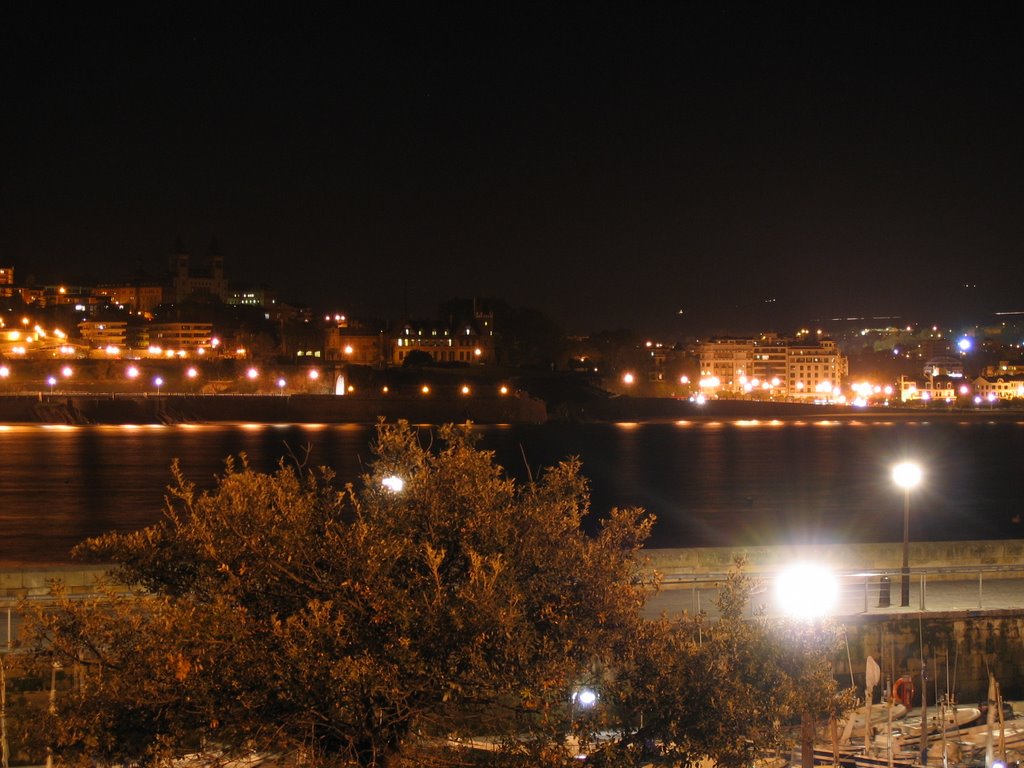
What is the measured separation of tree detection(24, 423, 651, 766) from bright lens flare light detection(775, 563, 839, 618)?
8.25 feet

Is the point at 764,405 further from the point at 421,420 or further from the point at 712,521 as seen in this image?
the point at 712,521

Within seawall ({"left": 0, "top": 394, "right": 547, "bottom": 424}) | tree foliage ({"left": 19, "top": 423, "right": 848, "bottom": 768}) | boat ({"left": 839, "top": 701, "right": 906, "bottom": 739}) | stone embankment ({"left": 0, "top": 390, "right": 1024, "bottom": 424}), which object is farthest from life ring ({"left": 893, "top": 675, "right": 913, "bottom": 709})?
seawall ({"left": 0, "top": 394, "right": 547, "bottom": 424})

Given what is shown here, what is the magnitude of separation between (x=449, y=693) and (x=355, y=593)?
492mm

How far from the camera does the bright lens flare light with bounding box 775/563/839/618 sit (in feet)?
21.8

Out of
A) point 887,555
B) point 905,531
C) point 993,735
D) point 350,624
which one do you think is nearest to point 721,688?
point 350,624

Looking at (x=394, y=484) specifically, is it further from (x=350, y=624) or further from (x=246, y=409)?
(x=246, y=409)

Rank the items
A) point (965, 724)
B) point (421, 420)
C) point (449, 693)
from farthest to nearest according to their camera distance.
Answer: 1. point (421, 420)
2. point (965, 724)
3. point (449, 693)

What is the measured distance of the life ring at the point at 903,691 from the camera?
657cm

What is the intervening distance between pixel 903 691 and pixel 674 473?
942 inches

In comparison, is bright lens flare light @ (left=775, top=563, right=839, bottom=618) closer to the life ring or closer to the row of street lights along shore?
the life ring

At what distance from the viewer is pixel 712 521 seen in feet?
68.3

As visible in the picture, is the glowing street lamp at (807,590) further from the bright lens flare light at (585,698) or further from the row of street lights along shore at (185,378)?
the row of street lights along shore at (185,378)

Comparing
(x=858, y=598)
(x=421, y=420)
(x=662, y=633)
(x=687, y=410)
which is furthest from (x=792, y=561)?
(x=687, y=410)

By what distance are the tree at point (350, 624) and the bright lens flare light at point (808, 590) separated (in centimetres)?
251
